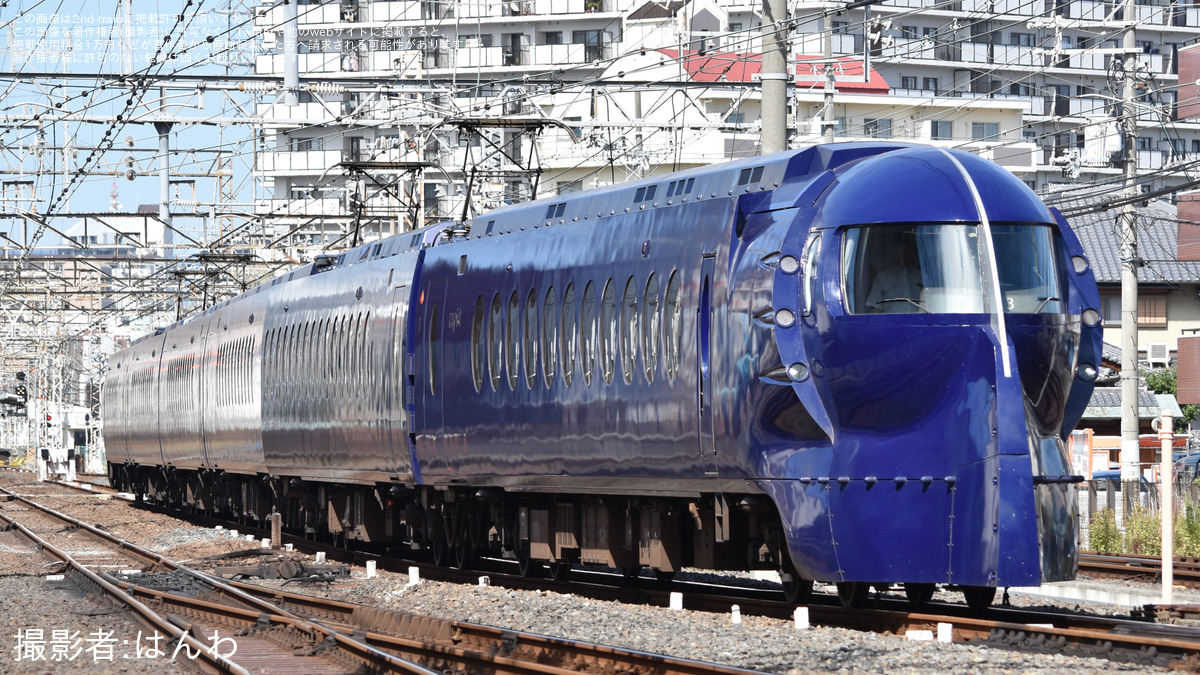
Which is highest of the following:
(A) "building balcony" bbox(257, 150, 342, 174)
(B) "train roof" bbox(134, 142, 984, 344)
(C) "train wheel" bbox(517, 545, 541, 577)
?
(A) "building balcony" bbox(257, 150, 342, 174)

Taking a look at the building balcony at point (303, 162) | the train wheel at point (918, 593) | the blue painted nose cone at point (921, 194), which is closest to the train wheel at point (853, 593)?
the train wheel at point (918, 593)

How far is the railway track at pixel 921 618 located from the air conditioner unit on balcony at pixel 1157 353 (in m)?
54.7

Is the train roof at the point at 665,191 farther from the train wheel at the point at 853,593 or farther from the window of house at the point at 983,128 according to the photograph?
the window of house at the point at 983,128

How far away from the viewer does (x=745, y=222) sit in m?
13.0

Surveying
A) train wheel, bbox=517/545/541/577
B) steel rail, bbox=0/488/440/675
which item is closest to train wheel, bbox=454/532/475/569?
train wheel, bbox=517/545/541/577

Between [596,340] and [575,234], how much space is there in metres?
1.18

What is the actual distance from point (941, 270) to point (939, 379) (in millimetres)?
779

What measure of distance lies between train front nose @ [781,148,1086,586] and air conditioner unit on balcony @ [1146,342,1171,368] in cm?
5913

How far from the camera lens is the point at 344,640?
12477mm

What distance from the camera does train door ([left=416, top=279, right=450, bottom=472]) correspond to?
60.2 feet

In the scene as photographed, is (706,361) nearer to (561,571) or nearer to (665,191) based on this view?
(665,191)

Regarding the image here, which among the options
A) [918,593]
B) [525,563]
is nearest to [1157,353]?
[525,563]

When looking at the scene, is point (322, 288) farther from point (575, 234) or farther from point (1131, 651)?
point (1131, 651)

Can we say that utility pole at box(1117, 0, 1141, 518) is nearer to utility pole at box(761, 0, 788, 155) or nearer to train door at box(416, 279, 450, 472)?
utility pole at box(761, 0, 788, 155)
